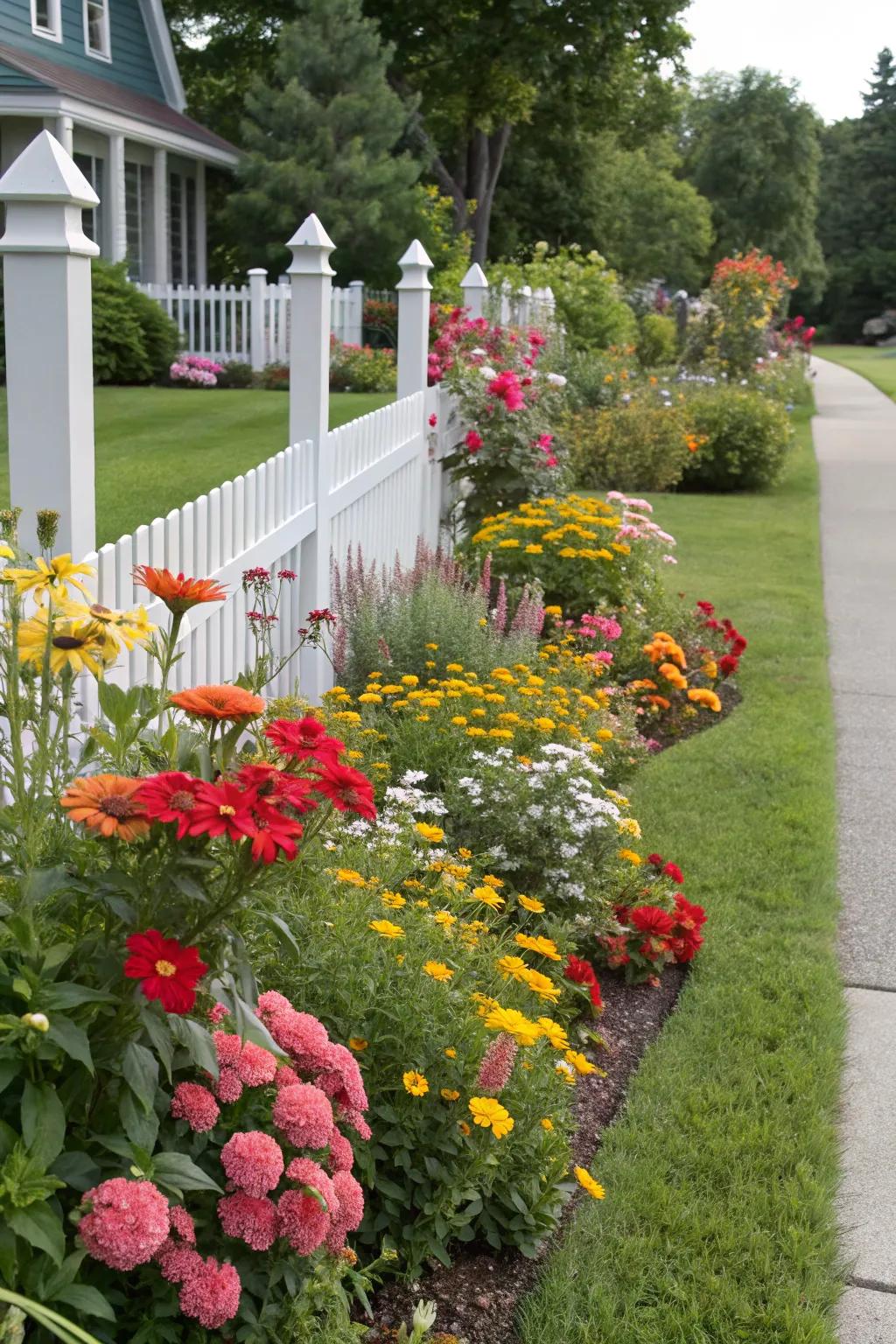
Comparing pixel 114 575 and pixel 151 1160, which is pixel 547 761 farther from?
pixel 151 1160

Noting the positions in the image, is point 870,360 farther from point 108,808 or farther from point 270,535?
point 108,808

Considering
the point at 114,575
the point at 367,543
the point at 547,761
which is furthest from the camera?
the point at 367,543

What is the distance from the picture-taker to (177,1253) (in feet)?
6.14

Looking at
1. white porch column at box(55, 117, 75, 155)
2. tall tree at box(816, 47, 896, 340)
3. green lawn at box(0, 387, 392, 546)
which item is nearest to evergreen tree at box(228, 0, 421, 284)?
white porch column at box(55, 117, 75, 155)

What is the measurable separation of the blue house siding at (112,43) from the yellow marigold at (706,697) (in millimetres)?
14921

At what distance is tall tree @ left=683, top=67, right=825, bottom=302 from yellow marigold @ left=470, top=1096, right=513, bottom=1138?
54.7 metres

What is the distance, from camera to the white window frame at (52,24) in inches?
689

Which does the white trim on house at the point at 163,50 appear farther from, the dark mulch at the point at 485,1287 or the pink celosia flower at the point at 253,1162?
the pink celosia flower at the point at 253,1162

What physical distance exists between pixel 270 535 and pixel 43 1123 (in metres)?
2.85

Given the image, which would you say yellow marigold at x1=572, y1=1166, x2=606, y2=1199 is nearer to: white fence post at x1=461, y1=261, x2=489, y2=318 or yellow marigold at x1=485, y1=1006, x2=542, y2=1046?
yellow marigold at x1=485, y1=1006, x2=542, y2=1046

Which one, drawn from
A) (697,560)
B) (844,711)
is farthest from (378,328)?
(844,711)

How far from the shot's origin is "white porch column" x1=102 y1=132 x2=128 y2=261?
17672 mm

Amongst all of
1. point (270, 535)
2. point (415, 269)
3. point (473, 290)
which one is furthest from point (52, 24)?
point (270, 535)

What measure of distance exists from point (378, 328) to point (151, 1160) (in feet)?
58.3
